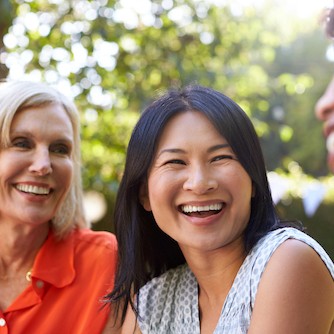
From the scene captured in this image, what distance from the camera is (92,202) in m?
8.80

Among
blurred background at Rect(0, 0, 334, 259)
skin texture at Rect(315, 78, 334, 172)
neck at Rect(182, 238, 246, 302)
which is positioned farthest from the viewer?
blurred background at Rect(0, 0, 334, 259)

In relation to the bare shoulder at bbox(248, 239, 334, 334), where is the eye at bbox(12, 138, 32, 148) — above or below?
above

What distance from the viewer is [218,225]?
2.32 meters

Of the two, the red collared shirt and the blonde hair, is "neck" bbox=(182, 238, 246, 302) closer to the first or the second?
the red collared shirt

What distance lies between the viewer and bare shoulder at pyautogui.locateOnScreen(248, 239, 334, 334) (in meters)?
2.09

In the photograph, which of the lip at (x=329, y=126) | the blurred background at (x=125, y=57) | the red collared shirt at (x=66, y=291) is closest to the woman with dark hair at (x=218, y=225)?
the red collared shirt at (x=66, y=291)

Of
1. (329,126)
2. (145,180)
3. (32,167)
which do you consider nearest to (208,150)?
(145,180)

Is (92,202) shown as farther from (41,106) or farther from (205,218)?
(205,218)

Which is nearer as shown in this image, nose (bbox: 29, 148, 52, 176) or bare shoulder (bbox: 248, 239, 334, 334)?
bare shoulder (bbox: 248, 239, 334, 334)

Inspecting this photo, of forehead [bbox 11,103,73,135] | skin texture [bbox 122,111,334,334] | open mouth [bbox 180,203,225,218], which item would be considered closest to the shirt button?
forehead [bbox 11,103,73,135]

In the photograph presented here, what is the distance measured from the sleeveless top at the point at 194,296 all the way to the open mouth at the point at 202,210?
195 millimetres

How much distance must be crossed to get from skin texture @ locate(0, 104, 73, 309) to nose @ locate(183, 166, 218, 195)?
35.7 inches

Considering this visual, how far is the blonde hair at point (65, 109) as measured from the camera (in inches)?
116

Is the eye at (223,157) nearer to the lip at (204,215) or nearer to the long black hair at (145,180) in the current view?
the long black hair at (145,180)
